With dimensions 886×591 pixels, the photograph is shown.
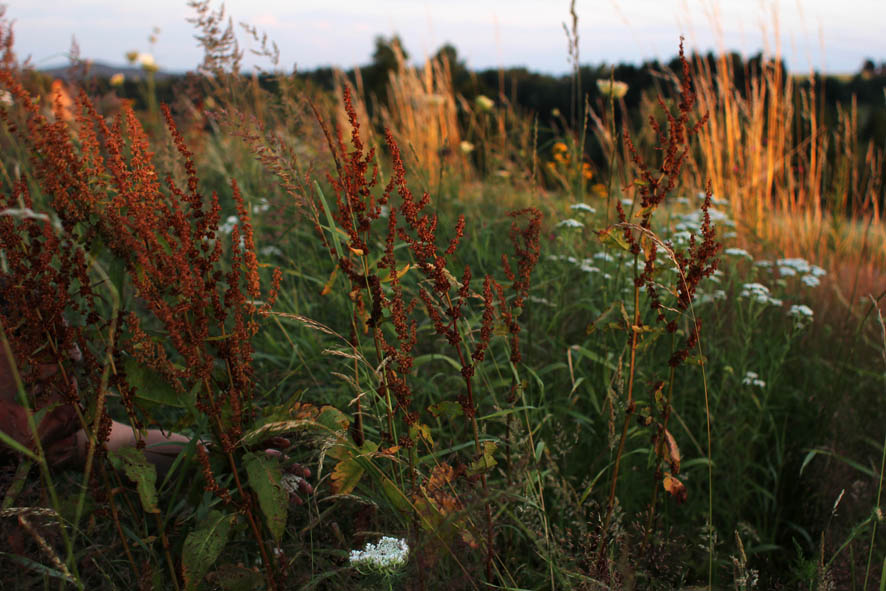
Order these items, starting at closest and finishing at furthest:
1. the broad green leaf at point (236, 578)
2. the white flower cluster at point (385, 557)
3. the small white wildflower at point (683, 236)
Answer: the white flower cluster at point (385, 557)
the broad green leaf at point (236, 578)
the small white wildflower at point (683, 236)

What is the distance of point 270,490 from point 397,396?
0.33 metres

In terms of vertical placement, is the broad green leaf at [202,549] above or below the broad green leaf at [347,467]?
below

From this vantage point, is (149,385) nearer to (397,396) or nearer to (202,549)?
(202,549)

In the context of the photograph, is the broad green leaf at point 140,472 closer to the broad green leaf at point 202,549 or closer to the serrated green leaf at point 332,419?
the broad green leaf at point 202,549

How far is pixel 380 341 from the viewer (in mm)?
1442

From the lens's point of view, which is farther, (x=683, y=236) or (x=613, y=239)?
(x=683, y=236)

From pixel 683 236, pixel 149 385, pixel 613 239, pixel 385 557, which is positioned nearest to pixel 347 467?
pixel 385 557

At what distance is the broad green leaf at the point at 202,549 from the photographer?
125cm

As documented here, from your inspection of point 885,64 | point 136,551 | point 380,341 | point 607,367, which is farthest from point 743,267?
point 136,551

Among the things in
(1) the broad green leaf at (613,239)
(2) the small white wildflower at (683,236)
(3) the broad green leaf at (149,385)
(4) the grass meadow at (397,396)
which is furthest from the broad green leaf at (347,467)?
(2) the small white wildflower at (683,236)

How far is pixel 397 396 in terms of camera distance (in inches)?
52.7

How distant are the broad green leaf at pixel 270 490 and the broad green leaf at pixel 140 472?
0.63 feet

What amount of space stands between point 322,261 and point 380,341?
1.58 meters

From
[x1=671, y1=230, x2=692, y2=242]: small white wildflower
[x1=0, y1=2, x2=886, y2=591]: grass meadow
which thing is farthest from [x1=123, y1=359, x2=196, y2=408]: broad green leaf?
[x1=671, y1=230, x2=692, y2=242]: small white wildflower
